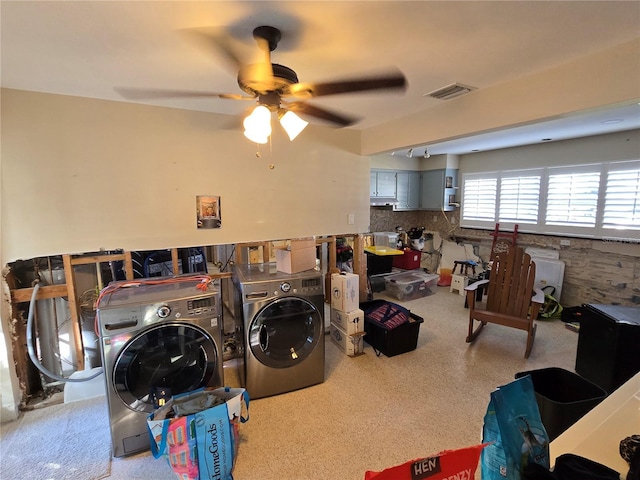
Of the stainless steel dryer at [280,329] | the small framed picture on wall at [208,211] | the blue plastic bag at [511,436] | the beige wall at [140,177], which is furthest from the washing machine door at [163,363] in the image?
the blue plastic bag at [511,436]

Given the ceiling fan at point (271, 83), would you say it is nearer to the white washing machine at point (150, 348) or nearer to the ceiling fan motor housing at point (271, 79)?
the ceiling fan motor housing at point (271, 79)

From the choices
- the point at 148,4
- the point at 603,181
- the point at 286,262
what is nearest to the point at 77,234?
the point at 286,262

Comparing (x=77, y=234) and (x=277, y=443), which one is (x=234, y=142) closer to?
(x=77, y=234)

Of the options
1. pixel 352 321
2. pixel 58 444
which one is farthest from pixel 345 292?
pixel 58 444

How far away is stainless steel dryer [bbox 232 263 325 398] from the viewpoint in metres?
2.29

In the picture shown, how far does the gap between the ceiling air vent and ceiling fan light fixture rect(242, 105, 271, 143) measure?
58.4 inches

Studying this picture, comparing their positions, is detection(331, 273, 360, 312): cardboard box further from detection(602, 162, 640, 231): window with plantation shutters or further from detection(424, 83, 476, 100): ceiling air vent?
detection(602, 162, 640, 231): window with plantation shutters

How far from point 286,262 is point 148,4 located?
1.75 meters

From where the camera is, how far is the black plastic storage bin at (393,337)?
3.05 m

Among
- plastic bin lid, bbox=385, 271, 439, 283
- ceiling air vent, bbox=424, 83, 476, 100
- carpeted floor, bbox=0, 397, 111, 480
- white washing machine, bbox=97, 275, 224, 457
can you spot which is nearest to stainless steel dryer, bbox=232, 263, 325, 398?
white washing machine, bbox=97, 275, 224, 457

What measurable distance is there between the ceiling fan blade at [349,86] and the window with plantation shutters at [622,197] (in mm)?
4023

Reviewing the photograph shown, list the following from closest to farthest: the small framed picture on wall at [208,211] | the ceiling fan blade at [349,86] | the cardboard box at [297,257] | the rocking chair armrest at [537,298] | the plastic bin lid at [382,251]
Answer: the ceiling fan blade at [349,86]
the cardboard box at [297,257]
the small framed picture on wall at [208,211]
the rocking chair armrest at [537,298]
the plastic bin lid at [382,251]

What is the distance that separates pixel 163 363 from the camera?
1.96 m

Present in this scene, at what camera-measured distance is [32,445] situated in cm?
199
